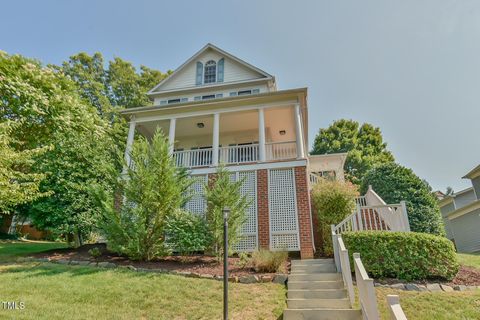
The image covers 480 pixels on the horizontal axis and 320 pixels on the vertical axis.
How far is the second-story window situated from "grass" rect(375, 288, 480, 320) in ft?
42.8

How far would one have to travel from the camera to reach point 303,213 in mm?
9469

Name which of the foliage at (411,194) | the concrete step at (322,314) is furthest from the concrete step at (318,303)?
the foliage at (411,194)

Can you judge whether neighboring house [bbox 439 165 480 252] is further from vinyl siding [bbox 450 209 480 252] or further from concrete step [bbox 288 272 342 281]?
concrete step [bbox 288 272 342 281]

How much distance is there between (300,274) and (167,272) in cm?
351

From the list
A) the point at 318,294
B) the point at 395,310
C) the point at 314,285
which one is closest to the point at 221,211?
the point at 314,285

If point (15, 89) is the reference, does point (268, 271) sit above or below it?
below

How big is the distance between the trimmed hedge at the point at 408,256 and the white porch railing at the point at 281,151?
506cm

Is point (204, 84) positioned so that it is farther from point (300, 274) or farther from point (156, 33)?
point (300, 274)

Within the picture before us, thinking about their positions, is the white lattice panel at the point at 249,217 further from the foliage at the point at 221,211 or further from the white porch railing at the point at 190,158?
the white porch railing at the point at 190,158

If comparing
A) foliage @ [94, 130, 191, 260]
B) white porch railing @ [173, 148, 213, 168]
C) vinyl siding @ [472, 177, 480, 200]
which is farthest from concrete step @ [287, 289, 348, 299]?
vinyl siding @ [472, 177, 480, 200]

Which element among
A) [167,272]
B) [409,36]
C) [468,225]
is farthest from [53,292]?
[468,225]

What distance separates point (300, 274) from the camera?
22.7ft

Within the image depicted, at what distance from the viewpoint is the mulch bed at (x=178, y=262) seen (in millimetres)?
7570

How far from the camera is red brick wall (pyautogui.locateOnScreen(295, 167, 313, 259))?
29.4ft
